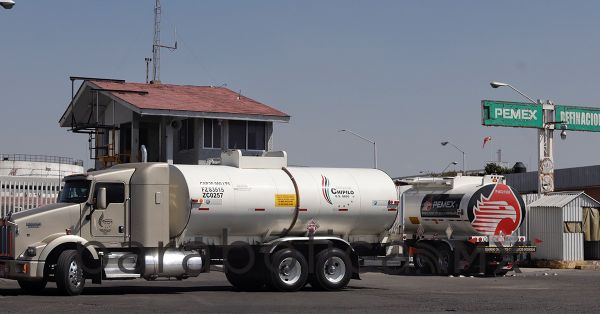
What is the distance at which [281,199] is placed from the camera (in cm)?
2359

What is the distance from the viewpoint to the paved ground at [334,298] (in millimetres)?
18281

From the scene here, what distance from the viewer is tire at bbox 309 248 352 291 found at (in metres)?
23.6

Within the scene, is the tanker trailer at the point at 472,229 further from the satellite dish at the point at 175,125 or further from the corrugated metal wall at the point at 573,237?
the satellite dish at the point at 175,125

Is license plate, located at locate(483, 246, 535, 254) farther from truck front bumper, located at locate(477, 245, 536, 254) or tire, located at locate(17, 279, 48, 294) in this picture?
tire, located at locate(17, 279, 48, 294)

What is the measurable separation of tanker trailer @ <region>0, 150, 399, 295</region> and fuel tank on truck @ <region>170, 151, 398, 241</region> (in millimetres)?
29

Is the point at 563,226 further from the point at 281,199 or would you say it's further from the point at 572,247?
the point at 281,199

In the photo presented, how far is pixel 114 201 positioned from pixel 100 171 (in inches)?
35.1

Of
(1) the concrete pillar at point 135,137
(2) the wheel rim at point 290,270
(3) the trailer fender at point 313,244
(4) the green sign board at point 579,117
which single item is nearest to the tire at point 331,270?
(3) the trailer fender at point 313,244

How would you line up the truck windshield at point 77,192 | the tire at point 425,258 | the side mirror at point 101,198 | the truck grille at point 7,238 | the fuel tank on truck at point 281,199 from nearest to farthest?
the truck grille at point 7,238
the side mirror at point 101,198
the truck windshield at point 77,192
the fuel tank on truck at point 281,199
the tire at point 425,258

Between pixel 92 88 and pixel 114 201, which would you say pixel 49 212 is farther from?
pixel 92 88

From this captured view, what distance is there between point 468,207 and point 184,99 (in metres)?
13.5

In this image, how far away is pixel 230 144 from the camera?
38875mm

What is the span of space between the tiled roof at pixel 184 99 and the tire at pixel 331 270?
580 inches

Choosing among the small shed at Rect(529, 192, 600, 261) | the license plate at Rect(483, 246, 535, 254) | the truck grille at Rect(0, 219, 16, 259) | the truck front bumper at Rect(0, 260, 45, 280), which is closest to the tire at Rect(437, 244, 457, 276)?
the license plate at Rect(483, 246, 535, 254)
